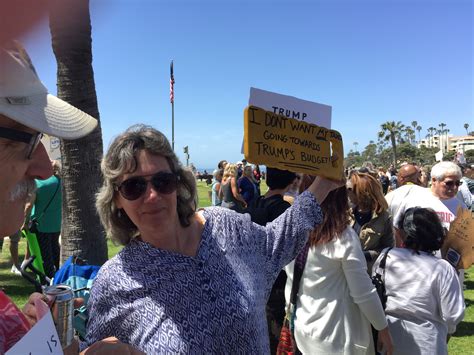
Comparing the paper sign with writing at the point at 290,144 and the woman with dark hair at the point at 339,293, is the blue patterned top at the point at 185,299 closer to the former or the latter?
the paper sign with writing at the point at 290,144

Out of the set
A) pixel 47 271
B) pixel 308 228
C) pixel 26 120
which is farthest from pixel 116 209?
pixel 47 271

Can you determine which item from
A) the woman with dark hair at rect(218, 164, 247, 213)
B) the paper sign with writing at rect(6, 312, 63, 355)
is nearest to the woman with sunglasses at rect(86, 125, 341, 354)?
the paper sign with writing at rect(6, 312, 63, 355)

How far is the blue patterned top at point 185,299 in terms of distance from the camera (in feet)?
5.26

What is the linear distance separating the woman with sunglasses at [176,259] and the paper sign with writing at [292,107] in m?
0.31

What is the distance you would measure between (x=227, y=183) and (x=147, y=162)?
771 centimetres

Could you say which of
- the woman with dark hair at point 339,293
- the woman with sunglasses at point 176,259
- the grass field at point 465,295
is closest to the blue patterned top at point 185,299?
the woman with sunglasses at point 176,259

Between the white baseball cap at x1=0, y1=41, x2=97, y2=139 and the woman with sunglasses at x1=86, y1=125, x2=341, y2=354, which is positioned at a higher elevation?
the white baseball cap at x1=0, y1=41, x2=97, y2=139

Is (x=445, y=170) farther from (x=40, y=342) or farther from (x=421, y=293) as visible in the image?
(x=40, y=342)

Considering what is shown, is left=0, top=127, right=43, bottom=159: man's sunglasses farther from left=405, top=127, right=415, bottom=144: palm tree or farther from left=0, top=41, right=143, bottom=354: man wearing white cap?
left=405, top=127, right=415, bottom=144: palm tree

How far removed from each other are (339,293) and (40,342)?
2245 mm

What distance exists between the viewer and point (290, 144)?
1853 mm

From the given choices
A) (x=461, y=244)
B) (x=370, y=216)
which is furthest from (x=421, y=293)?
(x=370, y=216)

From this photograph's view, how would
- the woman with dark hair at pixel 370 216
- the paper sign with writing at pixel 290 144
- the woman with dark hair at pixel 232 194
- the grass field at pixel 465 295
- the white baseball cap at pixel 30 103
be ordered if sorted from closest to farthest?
the white baseball cap at pixel 30 103 → the paper sign with writing at pixel 290 144 → the woman with dark hair at pixel 370 216 → the grass field at pixel 465 295 → the woman with dark hair at pixel 232 194

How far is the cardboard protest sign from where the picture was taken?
3.27m
